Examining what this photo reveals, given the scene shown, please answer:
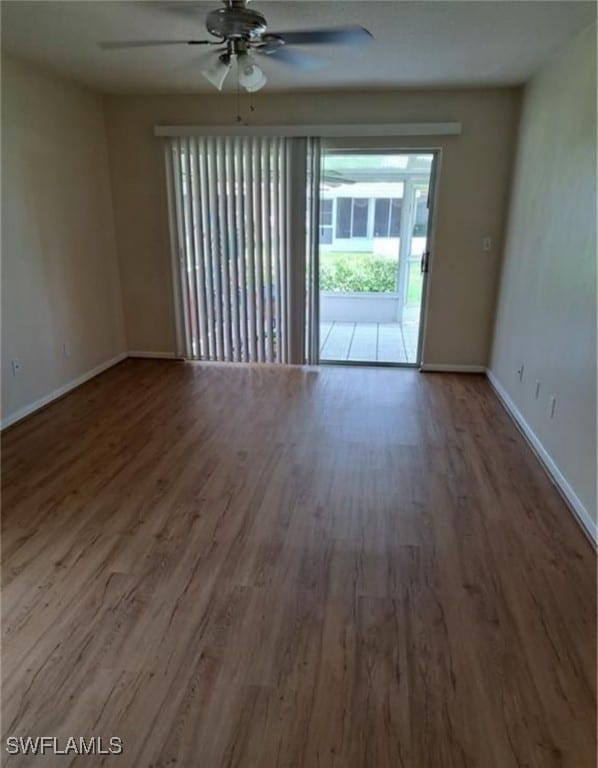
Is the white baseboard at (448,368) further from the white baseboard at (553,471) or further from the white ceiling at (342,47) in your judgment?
the white ceiling at (342,47)

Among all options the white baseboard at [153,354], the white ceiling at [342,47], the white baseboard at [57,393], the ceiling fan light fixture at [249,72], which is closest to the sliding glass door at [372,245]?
the white baseboard at [153,354]

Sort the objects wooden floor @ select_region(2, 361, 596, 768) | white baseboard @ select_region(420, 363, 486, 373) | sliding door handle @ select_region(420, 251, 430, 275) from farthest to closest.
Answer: white baseboard @ select_region(420, 363, 486, 373), sliding door handle @ select_region(420, 251, 430, 275), wooden floor @ select_region(2, 361, 596, 768)

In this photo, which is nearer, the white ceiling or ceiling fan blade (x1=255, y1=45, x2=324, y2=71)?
the white ceiling

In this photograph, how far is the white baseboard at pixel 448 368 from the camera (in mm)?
4895

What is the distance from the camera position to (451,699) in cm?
159

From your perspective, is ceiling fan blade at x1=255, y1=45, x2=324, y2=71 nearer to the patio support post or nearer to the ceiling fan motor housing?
the ceiling fan motor housing

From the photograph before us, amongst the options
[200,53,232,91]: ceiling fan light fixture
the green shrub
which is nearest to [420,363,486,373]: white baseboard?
the green shrub

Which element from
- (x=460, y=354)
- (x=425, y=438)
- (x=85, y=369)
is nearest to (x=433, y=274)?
(x=460, y=354)

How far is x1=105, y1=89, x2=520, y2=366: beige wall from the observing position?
429cm

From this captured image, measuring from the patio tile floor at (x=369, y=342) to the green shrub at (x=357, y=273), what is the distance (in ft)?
→ 2.20

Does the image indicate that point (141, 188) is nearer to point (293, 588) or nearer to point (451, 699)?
point (293, 588)

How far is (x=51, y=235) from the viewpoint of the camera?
4.01 metres

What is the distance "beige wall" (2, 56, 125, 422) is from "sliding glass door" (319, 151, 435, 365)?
3.09 m

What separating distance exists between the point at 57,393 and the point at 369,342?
359cm
